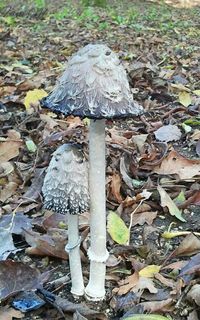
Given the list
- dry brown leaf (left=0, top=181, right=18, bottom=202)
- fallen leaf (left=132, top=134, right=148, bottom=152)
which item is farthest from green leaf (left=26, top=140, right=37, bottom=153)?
A: fallen leaf (left=132, top=134, right=148, bottom=152)

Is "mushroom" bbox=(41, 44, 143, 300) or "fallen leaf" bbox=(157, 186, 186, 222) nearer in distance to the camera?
"mushroom" bbox=(41, 44, 143, 300)

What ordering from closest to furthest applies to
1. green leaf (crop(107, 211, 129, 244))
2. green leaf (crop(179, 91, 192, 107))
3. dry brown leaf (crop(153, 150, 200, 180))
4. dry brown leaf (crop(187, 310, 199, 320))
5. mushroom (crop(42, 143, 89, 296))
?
1. mushroom (crop(42, 143, 89, 296))
2. dry brown leaf (crop(187, 310, 199, 320))
3. green leaf (crop(107, 211, 129, 244))
4. dry brown leaf (crop(153, 150, 200, 180))
5. green leaf (crop(179, 91, 192, 107))

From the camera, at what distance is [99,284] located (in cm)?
187

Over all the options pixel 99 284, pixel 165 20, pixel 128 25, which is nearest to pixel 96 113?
pixel 99 284

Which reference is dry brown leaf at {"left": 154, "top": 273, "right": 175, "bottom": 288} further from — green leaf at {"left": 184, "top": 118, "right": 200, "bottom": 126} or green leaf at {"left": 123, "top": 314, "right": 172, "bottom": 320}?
green leaf at {"left": 184, "top": 118, "right": 200, "bottom": 126}

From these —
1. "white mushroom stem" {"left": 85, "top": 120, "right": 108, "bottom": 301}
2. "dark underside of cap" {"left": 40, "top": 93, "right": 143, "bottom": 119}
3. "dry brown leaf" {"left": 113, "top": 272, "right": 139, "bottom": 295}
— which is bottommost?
"dry brown leaf" {"left": 113, "top": 272, "right": 139, "bottom": 295}

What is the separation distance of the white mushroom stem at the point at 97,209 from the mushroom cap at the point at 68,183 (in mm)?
33

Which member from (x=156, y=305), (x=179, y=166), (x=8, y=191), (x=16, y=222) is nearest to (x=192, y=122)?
(x=179, y=166)

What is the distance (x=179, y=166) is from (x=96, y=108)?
4.47 feet

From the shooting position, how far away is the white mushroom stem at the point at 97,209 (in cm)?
161

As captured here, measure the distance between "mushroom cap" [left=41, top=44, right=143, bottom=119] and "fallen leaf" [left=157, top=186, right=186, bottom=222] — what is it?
0.95 metres

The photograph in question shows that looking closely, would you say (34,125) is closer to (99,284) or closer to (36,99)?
(36,99)

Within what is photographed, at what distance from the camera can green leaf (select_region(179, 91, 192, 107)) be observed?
3.84 metres

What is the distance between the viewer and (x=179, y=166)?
109 inches
